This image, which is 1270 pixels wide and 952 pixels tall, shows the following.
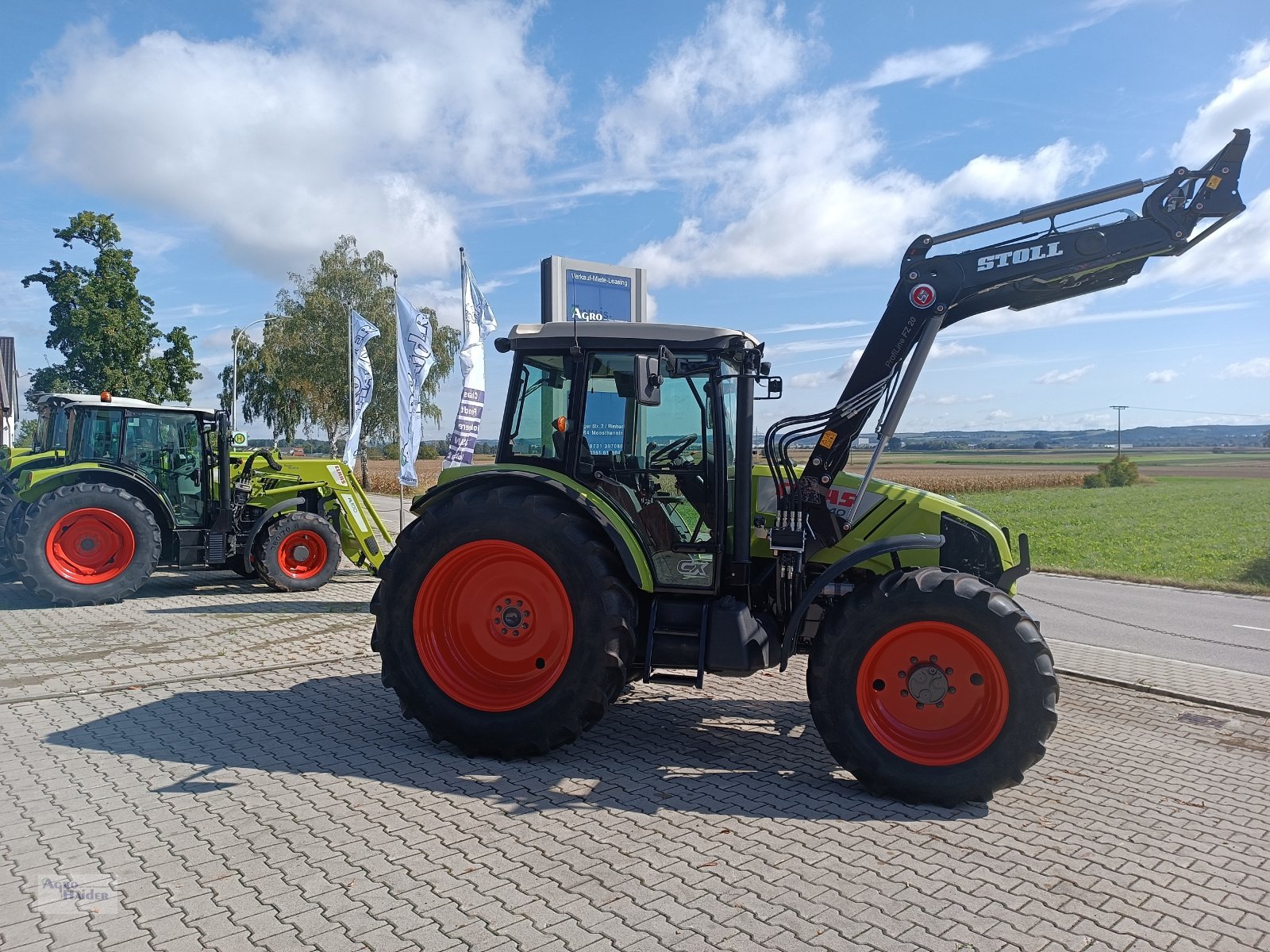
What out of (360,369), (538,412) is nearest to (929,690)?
(538,412)

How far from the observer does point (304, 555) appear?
11375 mm

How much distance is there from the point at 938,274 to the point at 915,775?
2.79 meters

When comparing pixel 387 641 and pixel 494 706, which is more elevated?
pixel 387 641

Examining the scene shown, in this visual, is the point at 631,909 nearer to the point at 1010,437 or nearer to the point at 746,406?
the point at 746,406

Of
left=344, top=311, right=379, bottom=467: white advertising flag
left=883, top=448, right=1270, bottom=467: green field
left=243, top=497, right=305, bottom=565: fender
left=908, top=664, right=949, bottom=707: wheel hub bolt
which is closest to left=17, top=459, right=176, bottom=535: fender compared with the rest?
left=243, top=497, right=305, bottom=565: fender

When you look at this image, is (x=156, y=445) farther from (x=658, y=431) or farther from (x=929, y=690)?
(x=929, y=690)

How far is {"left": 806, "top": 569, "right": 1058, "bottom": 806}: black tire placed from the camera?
14.6 ft

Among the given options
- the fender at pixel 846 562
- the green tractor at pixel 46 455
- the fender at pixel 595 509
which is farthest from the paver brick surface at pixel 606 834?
the green tractor at pixel 46 455

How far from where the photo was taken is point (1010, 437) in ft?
416

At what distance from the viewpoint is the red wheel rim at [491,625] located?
5289 mm

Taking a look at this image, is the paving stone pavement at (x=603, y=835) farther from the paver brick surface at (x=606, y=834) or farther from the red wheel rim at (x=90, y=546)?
the red wheel rim at (x=90, y=546)

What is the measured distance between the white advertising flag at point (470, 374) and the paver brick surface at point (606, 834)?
581 centimetres

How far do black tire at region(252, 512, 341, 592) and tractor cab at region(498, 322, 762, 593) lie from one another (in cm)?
660

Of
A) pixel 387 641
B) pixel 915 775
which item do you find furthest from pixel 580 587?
pixel 915 775
